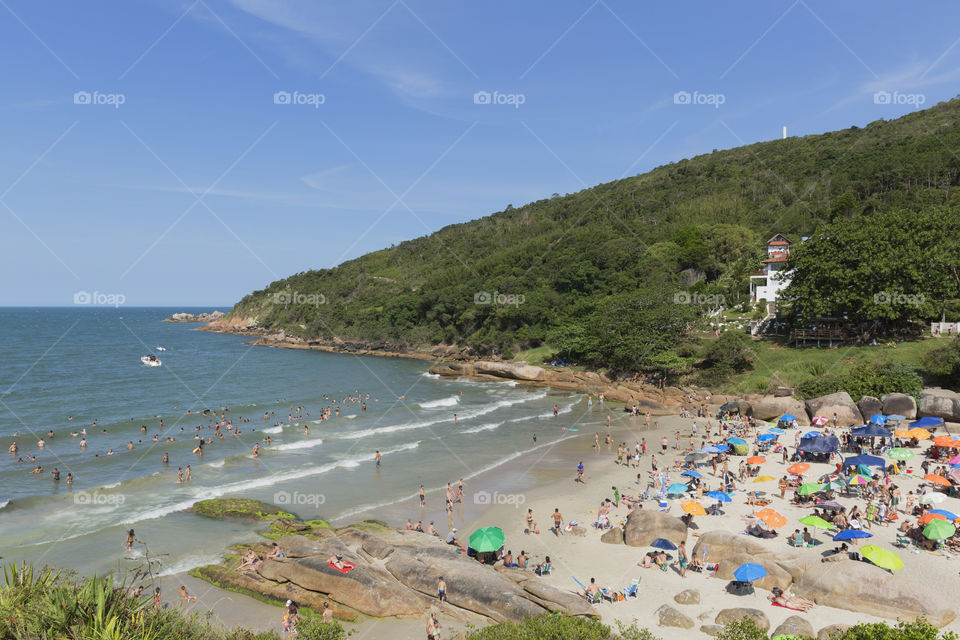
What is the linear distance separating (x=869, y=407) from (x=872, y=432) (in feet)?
22.6

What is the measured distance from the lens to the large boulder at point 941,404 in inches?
1286

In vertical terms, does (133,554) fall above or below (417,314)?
below

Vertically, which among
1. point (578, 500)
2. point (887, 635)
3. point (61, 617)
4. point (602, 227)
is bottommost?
point (578, 500)

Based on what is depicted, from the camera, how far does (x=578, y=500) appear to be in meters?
26.9

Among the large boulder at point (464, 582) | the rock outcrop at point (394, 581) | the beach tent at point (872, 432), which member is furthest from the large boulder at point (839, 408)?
the large boulder at point (464, 582)

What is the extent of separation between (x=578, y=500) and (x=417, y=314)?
241ft

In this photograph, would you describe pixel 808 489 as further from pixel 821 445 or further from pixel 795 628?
pixel 795 628

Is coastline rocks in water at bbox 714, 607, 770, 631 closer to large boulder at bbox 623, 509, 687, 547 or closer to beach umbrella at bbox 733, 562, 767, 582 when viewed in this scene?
beach umbrella at bbox 733, 562, 767, 582

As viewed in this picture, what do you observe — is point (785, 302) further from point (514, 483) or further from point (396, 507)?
point (396, 507)

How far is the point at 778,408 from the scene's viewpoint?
3844 cm

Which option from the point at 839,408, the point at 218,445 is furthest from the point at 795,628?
the point at 218,445

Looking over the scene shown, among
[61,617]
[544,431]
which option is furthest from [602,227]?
[61,617]

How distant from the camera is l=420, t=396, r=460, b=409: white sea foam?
5159 cm

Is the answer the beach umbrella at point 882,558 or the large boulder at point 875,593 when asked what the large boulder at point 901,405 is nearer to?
the large boulder at point 875,593
